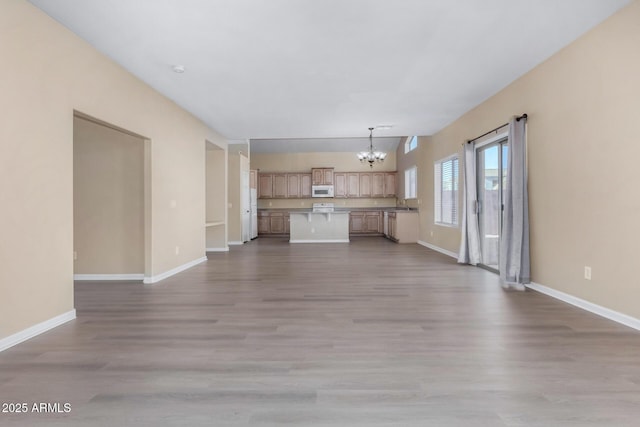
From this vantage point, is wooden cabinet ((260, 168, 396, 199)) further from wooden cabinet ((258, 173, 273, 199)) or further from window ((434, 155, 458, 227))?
window ((434, 155, 458, 227))

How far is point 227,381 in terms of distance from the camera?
2.03 m

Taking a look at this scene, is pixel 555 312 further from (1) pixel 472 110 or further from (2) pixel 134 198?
(2) pixel 134 198

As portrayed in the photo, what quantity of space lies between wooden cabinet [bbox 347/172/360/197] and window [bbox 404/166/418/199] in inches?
76.3

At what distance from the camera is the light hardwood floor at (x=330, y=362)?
1.72m

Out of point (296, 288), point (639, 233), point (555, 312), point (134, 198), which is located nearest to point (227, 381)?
point (296, 288)

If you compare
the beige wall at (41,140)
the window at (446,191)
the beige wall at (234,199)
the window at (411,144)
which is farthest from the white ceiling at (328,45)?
the window at (411,144)

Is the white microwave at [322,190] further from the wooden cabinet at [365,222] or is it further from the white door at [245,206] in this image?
the white door at [245,206]

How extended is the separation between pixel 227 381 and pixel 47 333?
183cm

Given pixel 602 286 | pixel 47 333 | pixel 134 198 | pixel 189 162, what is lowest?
pixel 47 333

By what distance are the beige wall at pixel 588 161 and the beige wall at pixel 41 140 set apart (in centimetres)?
475

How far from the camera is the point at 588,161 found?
339 centimetres

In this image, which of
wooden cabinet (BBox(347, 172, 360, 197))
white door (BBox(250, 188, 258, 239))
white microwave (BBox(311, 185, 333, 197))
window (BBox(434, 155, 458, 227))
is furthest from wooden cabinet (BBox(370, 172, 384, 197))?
window (BBox(434, 155, 458, 227))

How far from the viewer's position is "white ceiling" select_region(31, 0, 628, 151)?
9.32 feet

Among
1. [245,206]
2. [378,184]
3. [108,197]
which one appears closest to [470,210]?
[108,197]
